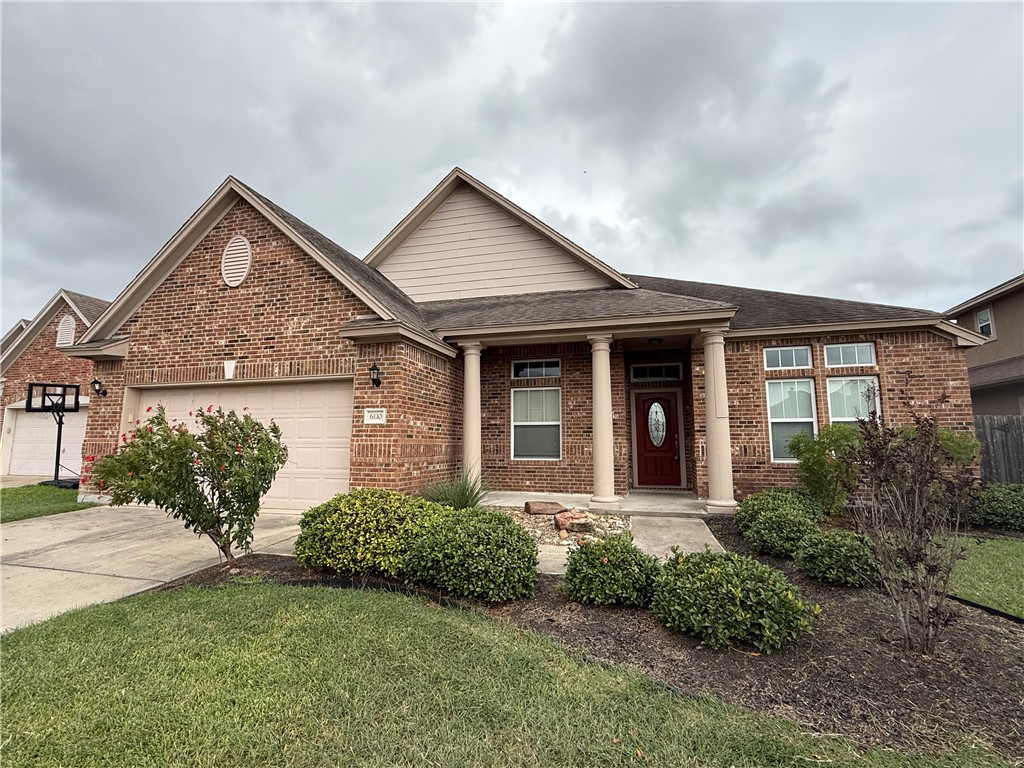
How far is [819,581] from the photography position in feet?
14.7

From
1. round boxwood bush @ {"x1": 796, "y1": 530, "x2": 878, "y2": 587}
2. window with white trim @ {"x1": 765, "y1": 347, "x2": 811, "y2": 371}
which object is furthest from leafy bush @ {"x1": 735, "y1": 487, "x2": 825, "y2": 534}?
window with white trim @ {"x1": 765, "y1": 347, "x2": 811, "y2": 371}

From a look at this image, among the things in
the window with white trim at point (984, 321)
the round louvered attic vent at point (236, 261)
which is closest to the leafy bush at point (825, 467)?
the round louvered attic vent at point (236, 261)

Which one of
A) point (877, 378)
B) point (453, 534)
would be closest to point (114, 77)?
point (453, 534)

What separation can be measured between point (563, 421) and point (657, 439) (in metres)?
2.41

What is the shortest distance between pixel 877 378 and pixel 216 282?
1262 cm

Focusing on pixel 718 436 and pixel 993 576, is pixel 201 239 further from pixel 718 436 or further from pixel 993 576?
pixel 993 576

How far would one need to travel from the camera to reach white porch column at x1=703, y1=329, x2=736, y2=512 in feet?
25.2

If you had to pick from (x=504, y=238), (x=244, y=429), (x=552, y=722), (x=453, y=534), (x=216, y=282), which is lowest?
(x=552, y=722)

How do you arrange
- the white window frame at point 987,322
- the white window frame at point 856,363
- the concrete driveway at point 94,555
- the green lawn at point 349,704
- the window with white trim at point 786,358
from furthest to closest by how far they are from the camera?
the white window frame at point 987,322 < the window with white trim at point 786,358 < the white window frame at point 856,363 < the concrete driveway at point 94,555 < the green lawn at point 349,704

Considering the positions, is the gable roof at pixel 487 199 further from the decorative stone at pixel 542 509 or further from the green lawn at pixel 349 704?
the green lawn at pixel 349 704

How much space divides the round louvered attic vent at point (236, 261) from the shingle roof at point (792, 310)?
9210 millimetres

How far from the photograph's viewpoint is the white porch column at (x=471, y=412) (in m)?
8.55

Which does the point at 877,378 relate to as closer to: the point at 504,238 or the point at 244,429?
the point at 504,238

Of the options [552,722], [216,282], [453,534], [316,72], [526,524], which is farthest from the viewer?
[316,72]
